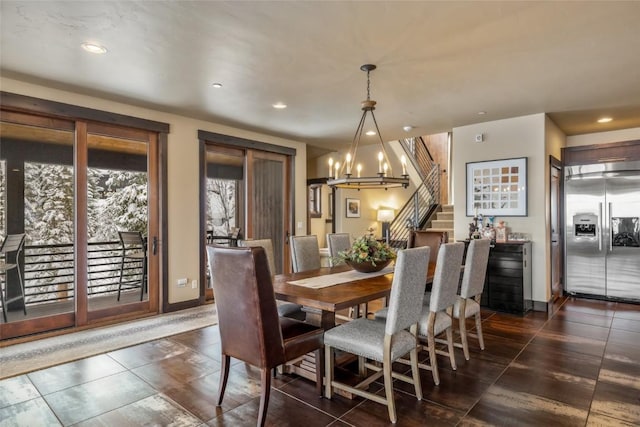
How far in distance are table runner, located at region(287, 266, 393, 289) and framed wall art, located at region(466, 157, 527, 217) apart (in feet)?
8.25

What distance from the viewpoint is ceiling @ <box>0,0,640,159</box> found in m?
2.38

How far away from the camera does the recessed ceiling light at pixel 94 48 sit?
280 cm

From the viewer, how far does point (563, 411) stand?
2344 mm

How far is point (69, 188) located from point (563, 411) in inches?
191

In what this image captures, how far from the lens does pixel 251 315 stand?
7.07 feet

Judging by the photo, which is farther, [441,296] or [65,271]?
[65,271]

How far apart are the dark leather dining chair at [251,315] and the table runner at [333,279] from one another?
1.75ft

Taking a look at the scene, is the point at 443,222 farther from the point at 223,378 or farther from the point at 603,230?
the point at 223,378

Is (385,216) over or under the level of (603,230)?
over

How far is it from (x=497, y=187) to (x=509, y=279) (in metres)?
1.30

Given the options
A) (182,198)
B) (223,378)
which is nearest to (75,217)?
(182,198)

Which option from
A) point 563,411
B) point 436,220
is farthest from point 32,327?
point 436,220

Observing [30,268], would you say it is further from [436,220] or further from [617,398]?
[436,220]

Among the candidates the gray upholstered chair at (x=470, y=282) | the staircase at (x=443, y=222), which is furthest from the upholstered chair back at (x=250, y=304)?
the staircase at (x=443, y=222)
